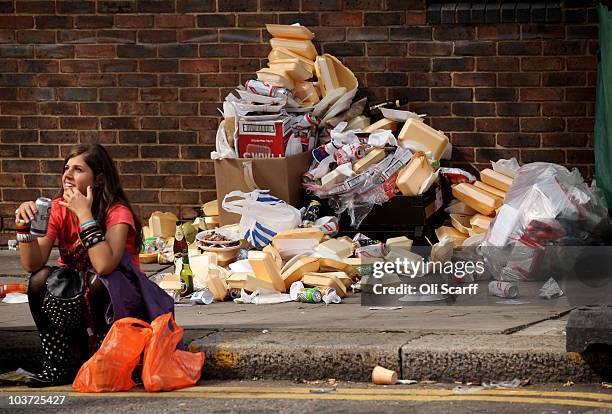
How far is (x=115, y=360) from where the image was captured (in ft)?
18.7

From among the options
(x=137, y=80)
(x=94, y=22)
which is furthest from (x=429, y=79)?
(x=94, y=22)

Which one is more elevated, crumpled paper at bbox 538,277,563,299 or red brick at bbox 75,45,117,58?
red brick at bbox 75,45,117,58

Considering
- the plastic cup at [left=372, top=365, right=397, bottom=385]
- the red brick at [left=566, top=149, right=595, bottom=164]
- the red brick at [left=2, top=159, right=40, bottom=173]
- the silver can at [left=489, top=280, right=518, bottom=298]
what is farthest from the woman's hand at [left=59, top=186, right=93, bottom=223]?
the red brick at [left=566, top=149, right=595, bottom=164]

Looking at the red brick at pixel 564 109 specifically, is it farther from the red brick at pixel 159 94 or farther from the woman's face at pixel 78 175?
the woman's face at pixel 78 175

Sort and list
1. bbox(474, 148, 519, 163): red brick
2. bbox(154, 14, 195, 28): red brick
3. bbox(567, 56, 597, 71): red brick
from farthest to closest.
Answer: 1. bbox(154, 14, 195, 28): red brick
2. bbox(474, 148, 519, 163): red brick
3. bbox(567, 56, 597, 71): red brick

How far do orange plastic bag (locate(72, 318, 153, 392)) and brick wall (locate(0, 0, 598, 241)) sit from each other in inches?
A: 165

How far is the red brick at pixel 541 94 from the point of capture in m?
9.37

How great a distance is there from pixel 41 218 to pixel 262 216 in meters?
2.85

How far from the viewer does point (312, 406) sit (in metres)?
5.39

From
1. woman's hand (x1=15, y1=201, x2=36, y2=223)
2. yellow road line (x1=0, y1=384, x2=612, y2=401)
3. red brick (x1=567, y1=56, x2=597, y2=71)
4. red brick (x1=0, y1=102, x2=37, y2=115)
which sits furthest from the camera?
red brick (x1=0, y1=102, x2=37, y2=115)

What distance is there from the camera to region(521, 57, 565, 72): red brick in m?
9.34

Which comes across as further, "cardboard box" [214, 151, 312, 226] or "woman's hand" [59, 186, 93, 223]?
"cardboard box" [214, 151, 312, 226]

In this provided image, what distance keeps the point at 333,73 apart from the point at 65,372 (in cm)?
416

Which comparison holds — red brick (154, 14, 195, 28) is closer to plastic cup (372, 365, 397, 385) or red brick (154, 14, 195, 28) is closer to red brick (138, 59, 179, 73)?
red brick (138, 59, 179, 73)
